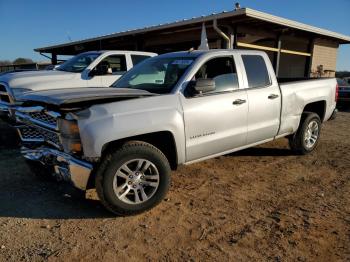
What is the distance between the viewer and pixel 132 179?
3.64 m

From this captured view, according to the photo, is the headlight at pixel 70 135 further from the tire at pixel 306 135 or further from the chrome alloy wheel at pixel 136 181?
the tire at pixel 306 135

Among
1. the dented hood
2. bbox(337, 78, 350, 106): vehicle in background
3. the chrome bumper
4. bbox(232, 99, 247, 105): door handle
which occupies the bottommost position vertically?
bbox(337, 78, 350, 106): vehicle in background

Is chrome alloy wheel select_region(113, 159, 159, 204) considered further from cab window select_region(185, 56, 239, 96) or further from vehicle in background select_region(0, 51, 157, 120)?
vehicle in background select_region(0, 51, 157, 120)

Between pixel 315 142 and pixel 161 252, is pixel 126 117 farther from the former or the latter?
pixel 315 142

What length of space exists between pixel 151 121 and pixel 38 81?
14.8 ft

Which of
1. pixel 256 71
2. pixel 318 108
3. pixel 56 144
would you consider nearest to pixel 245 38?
pixel 318 108

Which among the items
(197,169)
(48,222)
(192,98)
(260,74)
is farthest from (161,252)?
(260,74)

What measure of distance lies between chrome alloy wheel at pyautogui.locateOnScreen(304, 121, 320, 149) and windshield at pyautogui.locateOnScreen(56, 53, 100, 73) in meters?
5.33

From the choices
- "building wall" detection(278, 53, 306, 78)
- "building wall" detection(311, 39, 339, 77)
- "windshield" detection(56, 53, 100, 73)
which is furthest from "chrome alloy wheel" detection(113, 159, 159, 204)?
"building wall" detection(278, 53, 306, 78)

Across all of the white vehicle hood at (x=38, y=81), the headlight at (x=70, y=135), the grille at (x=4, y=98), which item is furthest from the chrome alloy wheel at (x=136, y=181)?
the grille at (x=4, y=98)

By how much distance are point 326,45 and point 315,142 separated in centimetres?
1427

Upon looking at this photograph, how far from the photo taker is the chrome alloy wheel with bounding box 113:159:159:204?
3.57 meters

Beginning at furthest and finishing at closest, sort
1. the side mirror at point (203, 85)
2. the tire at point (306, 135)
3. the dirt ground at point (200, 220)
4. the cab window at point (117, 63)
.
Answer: the cab window at point (117, 63)
the tire at point (306, 135)
the side mirror at point (203, 85)
the dirt ground at point (200, 220)

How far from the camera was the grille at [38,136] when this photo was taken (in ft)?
11.5
